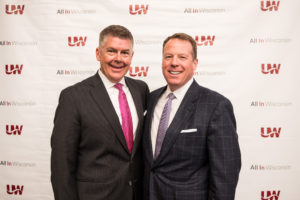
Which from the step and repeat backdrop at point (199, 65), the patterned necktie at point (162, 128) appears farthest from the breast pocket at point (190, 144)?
the step and repeat backdrop at point (199, 65)

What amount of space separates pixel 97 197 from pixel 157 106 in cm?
70

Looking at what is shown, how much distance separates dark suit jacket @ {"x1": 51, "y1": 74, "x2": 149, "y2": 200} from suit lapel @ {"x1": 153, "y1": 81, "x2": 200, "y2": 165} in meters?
0.24

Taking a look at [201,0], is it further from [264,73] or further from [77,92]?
[77,92]

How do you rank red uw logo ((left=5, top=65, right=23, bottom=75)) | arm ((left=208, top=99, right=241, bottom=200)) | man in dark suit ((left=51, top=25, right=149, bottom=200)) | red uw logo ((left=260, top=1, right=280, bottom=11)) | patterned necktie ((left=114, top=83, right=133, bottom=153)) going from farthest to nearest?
red uw logo ((left=5, top=65, right=23, bottom=75)) < red uw logo ((left=260, top=1, right=280, bottom=11)) < patterned necktie ((left=114, top=83, right=133, bottom=153)) < man in dark suit ((left=51, top=25, right=149, bottom=200)) < arm ((left=208, top=99, right=241, bottom=200))

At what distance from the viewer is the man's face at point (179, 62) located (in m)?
1.40

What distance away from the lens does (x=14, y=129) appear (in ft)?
7.21

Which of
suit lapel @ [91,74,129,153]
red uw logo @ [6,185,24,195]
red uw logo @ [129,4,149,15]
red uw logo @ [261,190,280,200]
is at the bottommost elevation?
red uw logo @ [261,190,280,200]

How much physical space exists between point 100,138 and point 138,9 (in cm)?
129

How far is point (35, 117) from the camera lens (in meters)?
2.17

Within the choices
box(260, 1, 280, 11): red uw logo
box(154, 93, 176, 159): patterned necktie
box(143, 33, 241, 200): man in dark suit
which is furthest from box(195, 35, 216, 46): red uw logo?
box(154, 93, 176, 159): patterned necktie

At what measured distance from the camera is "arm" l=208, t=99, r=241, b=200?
1.24 metres

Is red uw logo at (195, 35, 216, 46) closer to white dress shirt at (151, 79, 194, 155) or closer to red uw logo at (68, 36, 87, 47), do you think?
white dress shirt at (151, 79, 194, 155)

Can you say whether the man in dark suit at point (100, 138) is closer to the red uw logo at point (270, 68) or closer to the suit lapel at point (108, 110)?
the suit lapel at point (108, 110)

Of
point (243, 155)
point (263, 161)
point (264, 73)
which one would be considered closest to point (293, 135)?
point (263, 161)
